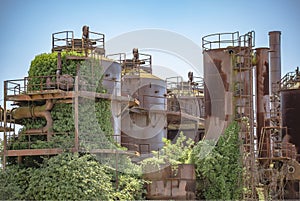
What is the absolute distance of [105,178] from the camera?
30.7 metres

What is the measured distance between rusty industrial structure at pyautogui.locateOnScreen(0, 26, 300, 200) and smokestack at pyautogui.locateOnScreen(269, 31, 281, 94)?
0.08 metres

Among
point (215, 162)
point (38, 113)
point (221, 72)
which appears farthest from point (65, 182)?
point (221, 72)

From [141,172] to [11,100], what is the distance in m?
7.63

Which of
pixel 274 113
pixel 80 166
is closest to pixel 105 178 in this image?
pixel 80 166

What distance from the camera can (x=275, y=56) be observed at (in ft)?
159

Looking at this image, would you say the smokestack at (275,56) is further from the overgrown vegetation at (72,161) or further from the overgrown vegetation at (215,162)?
the overgrown vegetation at (72,161)

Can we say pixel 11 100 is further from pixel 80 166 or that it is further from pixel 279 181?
pixel 279 181

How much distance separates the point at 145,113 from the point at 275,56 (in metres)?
12.0

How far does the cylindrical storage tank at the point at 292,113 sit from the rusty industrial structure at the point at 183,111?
0.22ft

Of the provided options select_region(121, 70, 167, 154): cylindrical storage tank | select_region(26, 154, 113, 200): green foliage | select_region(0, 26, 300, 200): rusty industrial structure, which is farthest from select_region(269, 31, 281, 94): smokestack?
select_region(26, 154, 113, 200): green foliage

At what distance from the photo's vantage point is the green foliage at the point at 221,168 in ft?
112

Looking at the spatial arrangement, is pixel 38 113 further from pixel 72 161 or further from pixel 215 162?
pixel 215 162

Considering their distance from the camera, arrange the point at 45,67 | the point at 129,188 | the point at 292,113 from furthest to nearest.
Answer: the point at 292,113 < the point at 45,67 < the point at 129,188

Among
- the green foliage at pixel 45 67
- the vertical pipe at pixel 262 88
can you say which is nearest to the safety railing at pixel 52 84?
the green foliage at pixel 45 67
